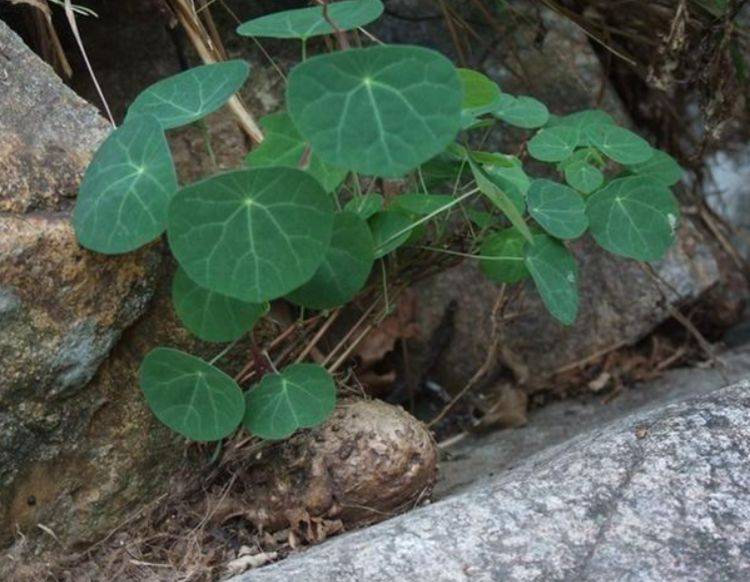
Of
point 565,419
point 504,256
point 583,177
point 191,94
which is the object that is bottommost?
point 565,419

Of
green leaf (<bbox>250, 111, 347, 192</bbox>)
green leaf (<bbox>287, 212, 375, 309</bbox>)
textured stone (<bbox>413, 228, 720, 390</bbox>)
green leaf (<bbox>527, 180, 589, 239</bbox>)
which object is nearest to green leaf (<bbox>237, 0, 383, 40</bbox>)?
green leaf (<bbox>250, 111, 347, 192</bbox>)

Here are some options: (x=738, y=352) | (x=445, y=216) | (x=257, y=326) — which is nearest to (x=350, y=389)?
(x=257, y=326)

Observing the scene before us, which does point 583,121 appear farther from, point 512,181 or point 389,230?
point 389,230

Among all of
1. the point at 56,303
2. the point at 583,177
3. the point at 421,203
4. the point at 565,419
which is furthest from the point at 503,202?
the point at 565,419

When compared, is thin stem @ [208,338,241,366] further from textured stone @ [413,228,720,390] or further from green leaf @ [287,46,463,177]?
textured stone @ [413,228,720,390]

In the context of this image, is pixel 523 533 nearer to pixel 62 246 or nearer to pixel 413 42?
pixel 62 246

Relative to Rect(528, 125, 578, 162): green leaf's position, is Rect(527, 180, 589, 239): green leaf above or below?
below

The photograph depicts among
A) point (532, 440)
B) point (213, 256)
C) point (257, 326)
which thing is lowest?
point (532, 440)
